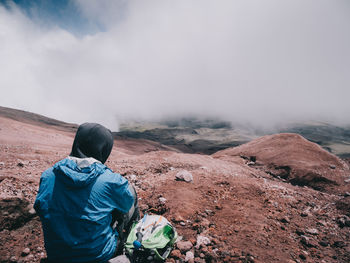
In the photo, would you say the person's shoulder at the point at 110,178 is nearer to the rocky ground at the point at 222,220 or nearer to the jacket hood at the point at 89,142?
the jacket hood at the point at 89,142

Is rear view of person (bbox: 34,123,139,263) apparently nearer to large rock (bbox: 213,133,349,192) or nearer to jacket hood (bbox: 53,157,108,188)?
jacket hood (bbox: 53,157,108,188)

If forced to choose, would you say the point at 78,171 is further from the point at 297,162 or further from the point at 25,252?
the point at 297,162

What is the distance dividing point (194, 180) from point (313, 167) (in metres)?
9.90

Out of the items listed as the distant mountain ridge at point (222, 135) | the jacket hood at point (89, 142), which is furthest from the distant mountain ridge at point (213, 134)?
the jacket hood at point (89, 142)

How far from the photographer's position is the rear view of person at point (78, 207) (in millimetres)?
2037

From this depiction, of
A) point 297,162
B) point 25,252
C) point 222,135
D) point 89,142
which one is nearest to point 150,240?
point 89,142

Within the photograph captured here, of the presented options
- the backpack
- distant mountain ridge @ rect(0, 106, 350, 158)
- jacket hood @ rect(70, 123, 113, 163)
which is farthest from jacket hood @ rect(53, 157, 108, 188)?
distant mountain ridge @ rect(0, 106, 350, 158)

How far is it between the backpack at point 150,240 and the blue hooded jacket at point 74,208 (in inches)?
20.3

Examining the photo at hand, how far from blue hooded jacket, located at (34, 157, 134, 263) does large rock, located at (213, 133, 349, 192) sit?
1164 centimetres

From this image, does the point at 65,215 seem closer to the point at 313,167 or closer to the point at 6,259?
the point at 6,259

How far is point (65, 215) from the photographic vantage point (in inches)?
80.8

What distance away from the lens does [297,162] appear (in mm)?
13133

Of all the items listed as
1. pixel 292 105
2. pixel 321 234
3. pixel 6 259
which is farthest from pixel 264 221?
pixel 292 105

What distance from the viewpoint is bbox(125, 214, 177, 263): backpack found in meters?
2.61
